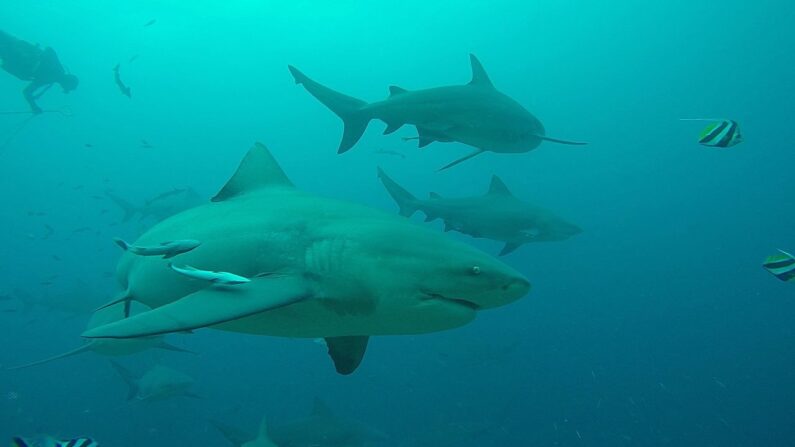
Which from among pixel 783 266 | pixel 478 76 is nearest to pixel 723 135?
pixel 783 266

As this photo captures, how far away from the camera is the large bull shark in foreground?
6.93 feet

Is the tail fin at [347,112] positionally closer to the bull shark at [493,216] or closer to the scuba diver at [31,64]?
the bull shark at [493,216]

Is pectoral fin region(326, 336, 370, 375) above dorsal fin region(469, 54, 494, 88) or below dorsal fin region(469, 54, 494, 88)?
below

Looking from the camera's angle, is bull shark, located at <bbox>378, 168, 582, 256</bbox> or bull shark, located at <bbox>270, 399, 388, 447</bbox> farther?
bull shark, located at <bbox>270, 399, 388, 447</bbox>

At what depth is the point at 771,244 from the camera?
128ft

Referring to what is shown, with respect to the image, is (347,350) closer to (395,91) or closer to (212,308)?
(212,308)

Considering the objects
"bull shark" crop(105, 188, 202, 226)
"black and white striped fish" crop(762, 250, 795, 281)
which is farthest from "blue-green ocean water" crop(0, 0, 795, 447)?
"black and white striped fish" crop(762, 250, 795, 281)

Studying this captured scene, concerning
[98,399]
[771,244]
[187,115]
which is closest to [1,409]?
[98,399]

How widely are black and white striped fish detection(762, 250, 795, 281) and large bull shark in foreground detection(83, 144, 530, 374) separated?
4717 mm

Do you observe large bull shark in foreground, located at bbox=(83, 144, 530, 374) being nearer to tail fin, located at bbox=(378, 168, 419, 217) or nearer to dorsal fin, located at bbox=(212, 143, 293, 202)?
dorsal fin, located at bbox=(212, 143, 293, 202)

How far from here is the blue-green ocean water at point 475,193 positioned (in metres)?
16.2

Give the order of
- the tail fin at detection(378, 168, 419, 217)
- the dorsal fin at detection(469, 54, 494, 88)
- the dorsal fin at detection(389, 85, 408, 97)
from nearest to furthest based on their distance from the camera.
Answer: the dorsal fin at detection(389, 85, 408, 97) → the dorsal fin at detection(469, 54, 494, 88) → the tail fin at detection(378, 168, 419, 217)

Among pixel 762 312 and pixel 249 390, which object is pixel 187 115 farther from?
pixel 762 312

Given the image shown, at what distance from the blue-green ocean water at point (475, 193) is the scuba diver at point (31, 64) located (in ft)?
17.2
